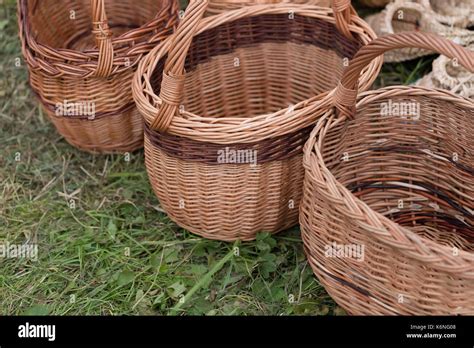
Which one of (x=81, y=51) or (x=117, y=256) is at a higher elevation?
(x=81, y=51)

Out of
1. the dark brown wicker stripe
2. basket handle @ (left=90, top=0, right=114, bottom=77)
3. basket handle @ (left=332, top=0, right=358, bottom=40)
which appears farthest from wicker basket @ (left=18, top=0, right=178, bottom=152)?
basket handle @ (left=332, top=0, right=358, bottom=40)

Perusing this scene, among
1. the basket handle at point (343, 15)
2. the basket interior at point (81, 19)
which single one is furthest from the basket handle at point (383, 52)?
the basket interior at point (81, 19)

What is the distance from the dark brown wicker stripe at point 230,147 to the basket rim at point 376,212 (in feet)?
0.31

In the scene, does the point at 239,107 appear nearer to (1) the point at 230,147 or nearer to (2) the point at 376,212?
(1) the point at 230,147

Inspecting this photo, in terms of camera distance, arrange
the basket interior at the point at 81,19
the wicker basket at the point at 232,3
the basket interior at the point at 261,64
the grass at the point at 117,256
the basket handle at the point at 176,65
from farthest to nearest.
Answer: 1. the basket interior at the point at 81,19
2. the wicker basket at the point at 232,3
3. the basket interior at the point at 261,64
4. the grass at the point at 117,256
5. the basket handle at the point at 176,65

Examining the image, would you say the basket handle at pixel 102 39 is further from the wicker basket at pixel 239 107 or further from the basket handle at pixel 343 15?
the basket handle at pixel 343 15

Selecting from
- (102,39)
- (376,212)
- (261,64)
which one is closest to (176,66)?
(102,39)

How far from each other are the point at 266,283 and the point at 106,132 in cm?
75

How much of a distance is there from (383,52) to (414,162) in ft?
1.61

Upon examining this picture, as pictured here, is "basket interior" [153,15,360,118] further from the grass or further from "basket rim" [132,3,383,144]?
the grass

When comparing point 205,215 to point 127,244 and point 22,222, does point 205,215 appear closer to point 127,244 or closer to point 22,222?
point 127,244

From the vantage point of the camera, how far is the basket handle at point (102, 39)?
80.9 inches

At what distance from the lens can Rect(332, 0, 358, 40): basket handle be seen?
207cm

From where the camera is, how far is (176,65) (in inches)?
68.7
